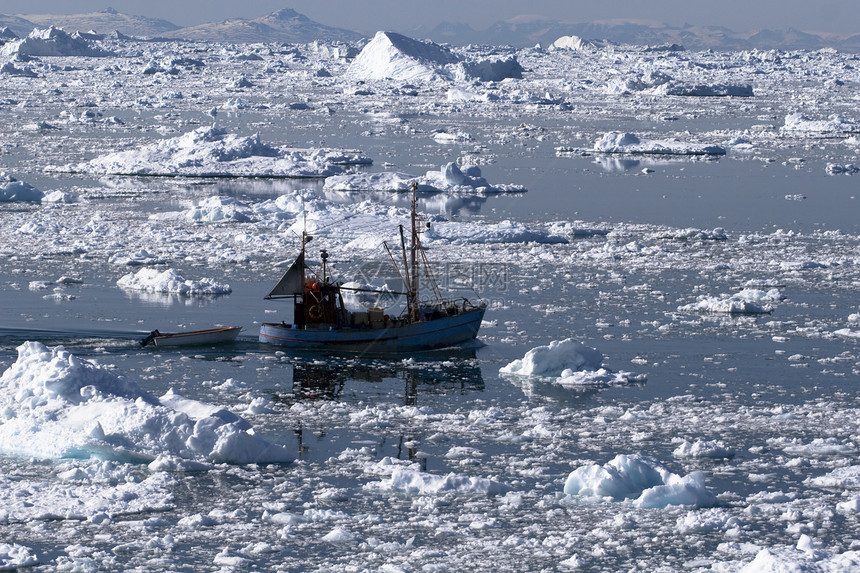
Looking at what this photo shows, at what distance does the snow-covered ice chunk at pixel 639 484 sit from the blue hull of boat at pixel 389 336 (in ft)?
23.2

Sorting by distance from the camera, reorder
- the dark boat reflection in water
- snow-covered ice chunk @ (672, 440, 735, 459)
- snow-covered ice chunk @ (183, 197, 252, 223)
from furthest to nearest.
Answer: snow-covered ice chunk @ (183, 197, 252, 223) < the dark boat reflection in water < snow-covered ice chunk @ (672, 440, 735, 459)

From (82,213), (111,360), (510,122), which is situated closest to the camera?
(111,360)

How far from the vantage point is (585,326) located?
20.0 m

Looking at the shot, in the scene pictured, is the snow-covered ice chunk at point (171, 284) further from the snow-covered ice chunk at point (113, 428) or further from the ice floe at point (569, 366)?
the snow-covered ice chunk at point (113, 428)

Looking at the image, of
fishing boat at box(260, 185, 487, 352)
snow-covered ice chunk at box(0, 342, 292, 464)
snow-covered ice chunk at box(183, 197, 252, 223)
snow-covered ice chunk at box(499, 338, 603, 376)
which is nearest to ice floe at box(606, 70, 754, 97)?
snow-covered ice chunk at box(183, 197, 252, 223)

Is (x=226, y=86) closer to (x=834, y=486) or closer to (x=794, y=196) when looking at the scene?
(x=794, y=196)

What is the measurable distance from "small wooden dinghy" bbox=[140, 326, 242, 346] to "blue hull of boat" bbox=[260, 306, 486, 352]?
53 cm

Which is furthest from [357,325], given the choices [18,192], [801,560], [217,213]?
[18,192]

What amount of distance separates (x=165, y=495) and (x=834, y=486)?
6.43 metres

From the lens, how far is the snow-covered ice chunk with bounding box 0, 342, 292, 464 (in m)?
13.3

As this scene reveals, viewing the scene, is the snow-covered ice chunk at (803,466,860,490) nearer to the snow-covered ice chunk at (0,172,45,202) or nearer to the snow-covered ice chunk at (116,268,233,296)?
the snow-covered ice chunk at (116,268,233,296)

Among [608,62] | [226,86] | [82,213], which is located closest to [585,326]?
[82,213]

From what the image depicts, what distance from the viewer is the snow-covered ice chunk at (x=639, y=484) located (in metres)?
11.9

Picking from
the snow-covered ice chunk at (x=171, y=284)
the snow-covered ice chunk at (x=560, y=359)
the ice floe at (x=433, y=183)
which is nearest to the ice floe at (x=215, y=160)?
the ice floe at (x=433, y=183)
